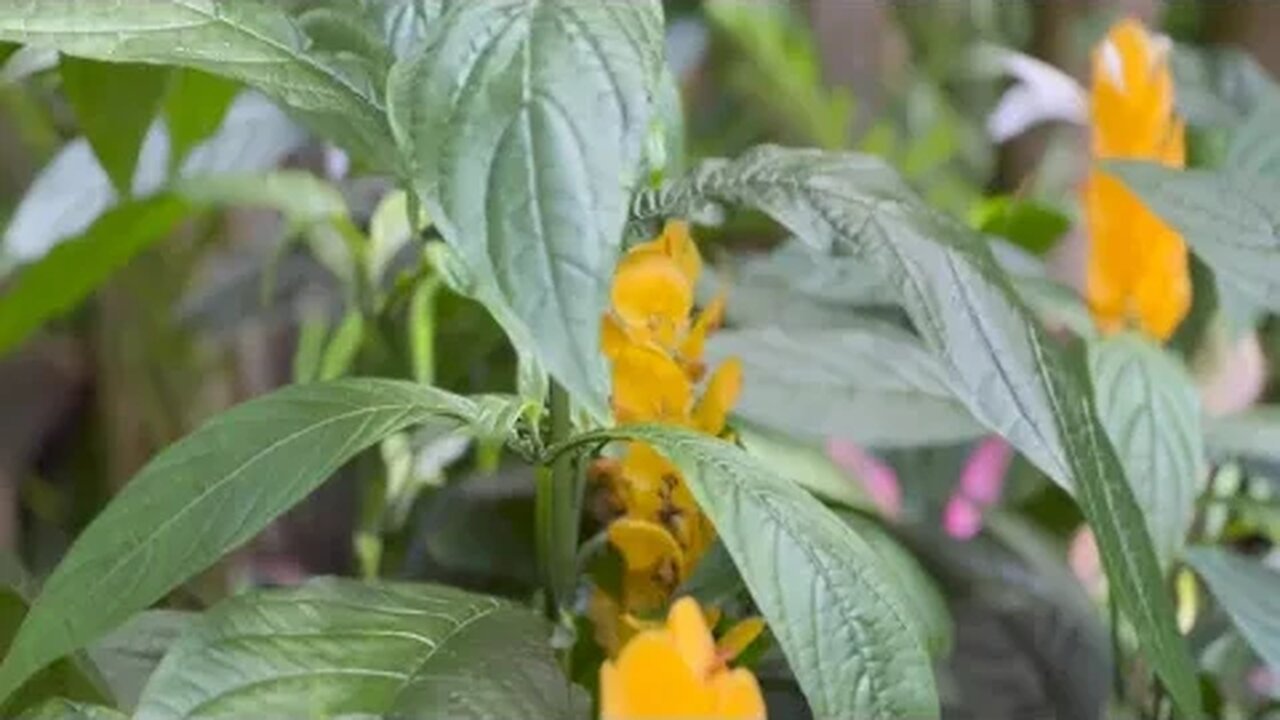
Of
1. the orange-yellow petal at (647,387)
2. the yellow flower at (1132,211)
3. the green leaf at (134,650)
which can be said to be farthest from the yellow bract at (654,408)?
the yellow flower at (1132,211)

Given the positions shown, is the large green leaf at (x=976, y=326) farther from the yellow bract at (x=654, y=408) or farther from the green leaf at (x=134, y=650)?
the green leaf at (x=134, y=650)

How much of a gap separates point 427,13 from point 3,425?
3.81 feet

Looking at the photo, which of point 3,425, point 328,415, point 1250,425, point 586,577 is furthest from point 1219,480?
point 3,425

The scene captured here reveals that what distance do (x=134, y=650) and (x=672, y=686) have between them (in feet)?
0.56

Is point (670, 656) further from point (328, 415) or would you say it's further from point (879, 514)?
point (879, 514)

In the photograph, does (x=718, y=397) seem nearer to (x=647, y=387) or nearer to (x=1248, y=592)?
(x=647, y=387)

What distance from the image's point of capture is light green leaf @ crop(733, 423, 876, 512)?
1.94 feet

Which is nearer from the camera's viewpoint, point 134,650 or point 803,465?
point 134,650

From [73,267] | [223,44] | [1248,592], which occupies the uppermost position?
[223,44]

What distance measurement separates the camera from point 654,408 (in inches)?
15.4

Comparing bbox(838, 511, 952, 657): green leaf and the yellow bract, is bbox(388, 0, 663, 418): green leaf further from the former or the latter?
bbox(838, 511, 952, 657): green leaf

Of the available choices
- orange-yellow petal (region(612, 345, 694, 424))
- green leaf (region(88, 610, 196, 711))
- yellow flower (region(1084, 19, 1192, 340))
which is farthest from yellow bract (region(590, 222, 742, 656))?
yellow flower (region(1084, 19, 1192, 340))

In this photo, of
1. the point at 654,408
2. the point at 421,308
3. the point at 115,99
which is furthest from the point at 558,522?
the point at 421,308

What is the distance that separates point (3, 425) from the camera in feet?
4.62
